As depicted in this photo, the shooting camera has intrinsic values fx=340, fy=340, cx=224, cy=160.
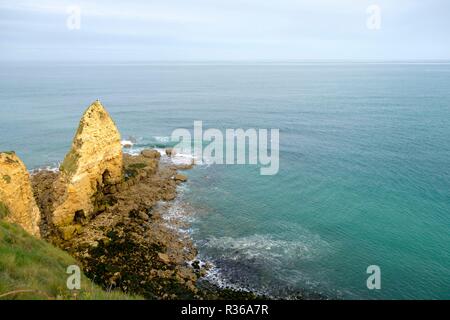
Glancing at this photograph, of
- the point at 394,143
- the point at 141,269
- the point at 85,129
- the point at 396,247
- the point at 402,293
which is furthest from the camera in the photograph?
the point at 394,143

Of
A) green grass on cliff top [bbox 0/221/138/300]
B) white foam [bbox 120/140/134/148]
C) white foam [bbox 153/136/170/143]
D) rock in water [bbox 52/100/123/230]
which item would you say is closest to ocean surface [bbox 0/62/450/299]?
white foam [bbox 153/136/170/143]

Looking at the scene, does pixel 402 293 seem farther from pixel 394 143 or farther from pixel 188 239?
pixel 394 143

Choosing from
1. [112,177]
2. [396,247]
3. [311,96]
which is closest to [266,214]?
[396,247]

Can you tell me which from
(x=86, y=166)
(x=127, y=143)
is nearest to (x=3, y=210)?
(x=86, y=166)

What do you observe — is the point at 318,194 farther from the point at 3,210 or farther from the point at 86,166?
the point at 3,210

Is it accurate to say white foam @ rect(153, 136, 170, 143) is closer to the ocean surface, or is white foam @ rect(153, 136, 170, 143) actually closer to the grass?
the ocean surface
